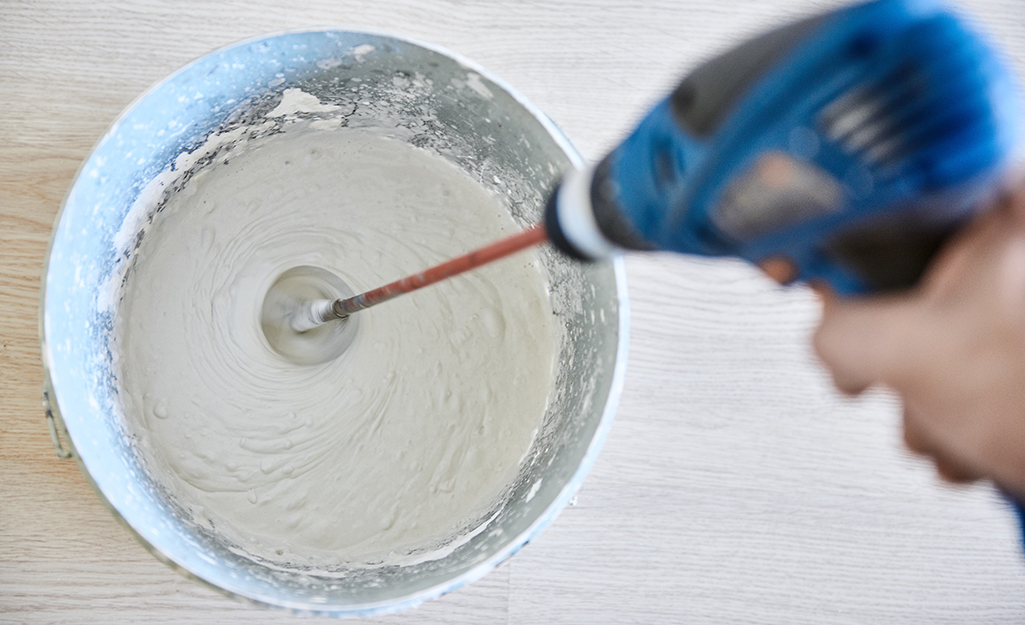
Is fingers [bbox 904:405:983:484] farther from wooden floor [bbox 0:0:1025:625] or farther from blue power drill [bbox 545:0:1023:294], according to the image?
wooden floor [bbox 0:0:1025:625]

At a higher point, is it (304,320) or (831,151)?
(831,151)

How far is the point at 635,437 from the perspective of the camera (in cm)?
61

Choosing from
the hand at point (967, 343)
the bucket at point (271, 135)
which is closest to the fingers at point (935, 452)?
the hand at point (967, 343)

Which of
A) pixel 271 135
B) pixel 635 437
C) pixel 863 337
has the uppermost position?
pixel 863 337

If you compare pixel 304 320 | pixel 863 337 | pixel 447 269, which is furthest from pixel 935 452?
pixel 304 320

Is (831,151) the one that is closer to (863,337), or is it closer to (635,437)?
(863,337)

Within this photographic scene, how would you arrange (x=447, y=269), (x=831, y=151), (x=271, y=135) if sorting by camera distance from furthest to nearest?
(x=271, y=135), (x=447, y=269), (x=831, y=151)

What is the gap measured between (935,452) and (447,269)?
27 centimetres

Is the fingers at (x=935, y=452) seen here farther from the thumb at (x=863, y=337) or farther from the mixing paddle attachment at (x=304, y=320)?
the mixing paddle attachment at (x=304, y=320)

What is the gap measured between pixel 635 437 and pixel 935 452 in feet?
1.00

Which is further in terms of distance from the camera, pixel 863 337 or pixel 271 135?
pixel 271 135

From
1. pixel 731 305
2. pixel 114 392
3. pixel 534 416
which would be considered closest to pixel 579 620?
pixel 534 416

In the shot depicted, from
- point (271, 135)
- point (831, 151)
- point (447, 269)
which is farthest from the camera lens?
point (271, 135)

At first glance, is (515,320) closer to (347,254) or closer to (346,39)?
(347,254)
